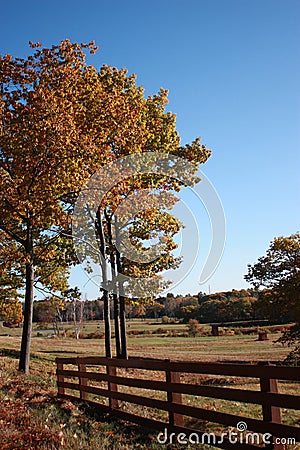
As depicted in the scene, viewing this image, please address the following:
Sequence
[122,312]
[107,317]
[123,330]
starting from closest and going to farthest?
[107,317] → [122,312] → [123,330]

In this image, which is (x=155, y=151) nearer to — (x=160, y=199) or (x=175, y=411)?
(x=160, y=199)

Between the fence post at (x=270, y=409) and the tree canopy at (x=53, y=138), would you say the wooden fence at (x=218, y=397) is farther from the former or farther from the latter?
the tree canopy at (x=53, y=138)

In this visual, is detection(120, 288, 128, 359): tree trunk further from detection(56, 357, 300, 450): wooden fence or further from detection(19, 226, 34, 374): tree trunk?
detection(56, 357, 300, 450): wooden fence

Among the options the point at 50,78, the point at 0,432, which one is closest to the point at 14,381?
the point at 0,432

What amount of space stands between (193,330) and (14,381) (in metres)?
62.7

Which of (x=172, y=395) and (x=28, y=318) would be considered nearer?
(x=172, y=395)

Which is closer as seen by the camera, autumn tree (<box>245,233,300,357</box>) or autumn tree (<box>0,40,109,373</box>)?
autumn tree (<box>0,40,109,373</box>)

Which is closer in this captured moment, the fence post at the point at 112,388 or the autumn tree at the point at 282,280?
the fence post at the point at 112,388

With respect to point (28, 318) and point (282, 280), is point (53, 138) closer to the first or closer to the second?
point (28, 318)

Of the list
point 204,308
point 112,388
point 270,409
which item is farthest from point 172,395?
point 204,308

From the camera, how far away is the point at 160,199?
2178cm

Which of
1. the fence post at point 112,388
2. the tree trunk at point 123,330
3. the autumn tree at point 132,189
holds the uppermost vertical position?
the autumn tree at point 132,189

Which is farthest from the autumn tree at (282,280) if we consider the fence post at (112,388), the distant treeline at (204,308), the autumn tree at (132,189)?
the distant treeline at (204,308)

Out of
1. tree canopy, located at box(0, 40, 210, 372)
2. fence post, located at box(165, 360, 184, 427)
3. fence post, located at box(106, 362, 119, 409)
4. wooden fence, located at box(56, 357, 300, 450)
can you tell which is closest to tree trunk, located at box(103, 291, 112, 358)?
tree canopy, located at box(0, 40, 210, 372)
